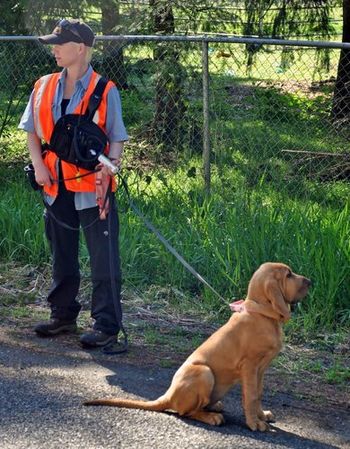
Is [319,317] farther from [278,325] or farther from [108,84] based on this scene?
[108,84]

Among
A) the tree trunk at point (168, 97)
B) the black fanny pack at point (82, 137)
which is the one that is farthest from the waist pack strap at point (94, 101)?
the tree trunk at point (168, 97)

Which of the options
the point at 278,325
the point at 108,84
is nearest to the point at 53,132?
the point at 108,84

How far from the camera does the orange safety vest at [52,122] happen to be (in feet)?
18.9

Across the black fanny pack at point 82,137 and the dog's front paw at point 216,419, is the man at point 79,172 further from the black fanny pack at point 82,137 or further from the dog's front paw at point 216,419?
the dog's front paw at point 216,419

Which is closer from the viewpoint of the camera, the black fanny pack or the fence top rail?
the black fanny pack

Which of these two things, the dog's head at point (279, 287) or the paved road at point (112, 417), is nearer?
the paved road at point (112, 417)

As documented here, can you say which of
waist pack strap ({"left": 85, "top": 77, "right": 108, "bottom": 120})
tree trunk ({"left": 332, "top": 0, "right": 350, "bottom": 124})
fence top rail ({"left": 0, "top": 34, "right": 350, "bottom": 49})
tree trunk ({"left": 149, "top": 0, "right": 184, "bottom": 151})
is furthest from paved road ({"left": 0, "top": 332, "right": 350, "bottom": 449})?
tree trunk ({"left": 332, "top": 0, "right": 350, "bottom": 124})

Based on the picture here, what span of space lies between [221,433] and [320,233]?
8.25ft

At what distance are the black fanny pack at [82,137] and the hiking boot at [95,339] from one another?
1036mm

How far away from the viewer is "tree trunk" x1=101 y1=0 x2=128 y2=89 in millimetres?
9633

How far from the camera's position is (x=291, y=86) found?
12.9 metres

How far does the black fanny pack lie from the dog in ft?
4.87

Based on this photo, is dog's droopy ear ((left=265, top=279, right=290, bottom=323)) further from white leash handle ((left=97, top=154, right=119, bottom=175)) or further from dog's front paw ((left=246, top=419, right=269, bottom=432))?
white leash handle ((left=97, top=154, right=119, bottom=175))

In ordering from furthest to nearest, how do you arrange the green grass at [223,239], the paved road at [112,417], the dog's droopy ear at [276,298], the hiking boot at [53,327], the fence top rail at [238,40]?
1. the fence top rail at [238,40]
2. the green grass at [223,239]
3. the hiking boot at [53,327]
4. the dog's droopy ear at [276,298]
5. the paved road at [112,417]
